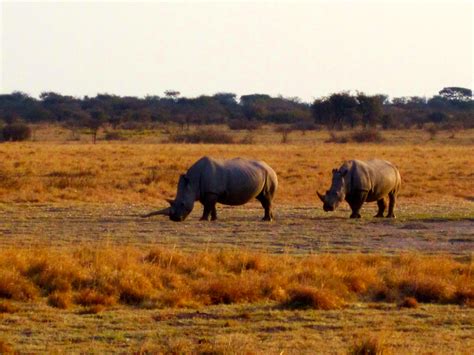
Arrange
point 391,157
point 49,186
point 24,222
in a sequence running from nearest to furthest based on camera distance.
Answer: point 24,222
point 49,186
point 391,157

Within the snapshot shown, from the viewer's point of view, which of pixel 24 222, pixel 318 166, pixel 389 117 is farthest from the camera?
pixel 389 117

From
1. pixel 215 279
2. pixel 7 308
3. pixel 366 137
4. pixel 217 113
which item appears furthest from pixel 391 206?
pixel 217 113

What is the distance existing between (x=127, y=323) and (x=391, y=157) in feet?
119

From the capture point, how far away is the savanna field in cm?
1088

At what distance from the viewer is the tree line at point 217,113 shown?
283ft

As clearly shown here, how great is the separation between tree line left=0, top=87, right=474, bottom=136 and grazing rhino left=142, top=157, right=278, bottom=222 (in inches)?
1936

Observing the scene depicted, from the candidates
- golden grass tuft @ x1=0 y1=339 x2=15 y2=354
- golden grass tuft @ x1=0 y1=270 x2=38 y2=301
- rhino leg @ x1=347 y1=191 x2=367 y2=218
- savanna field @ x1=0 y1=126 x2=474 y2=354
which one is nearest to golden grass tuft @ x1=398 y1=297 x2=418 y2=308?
savanna field @ x1=0 y1=126 x2=474 y2=354

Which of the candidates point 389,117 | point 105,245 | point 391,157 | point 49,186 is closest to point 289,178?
point 49,186

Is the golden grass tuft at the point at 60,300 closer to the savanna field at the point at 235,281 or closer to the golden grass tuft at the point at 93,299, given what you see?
the savanna field at the point at 235,281

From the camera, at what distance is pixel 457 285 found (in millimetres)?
13852

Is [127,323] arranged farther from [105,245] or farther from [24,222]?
[24,222]

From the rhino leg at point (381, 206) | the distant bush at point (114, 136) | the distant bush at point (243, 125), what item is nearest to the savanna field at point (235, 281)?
the rhino leg at point (381, 206)

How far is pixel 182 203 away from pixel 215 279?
349 inches

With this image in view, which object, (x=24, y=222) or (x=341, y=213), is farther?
(x=341, y=213)
